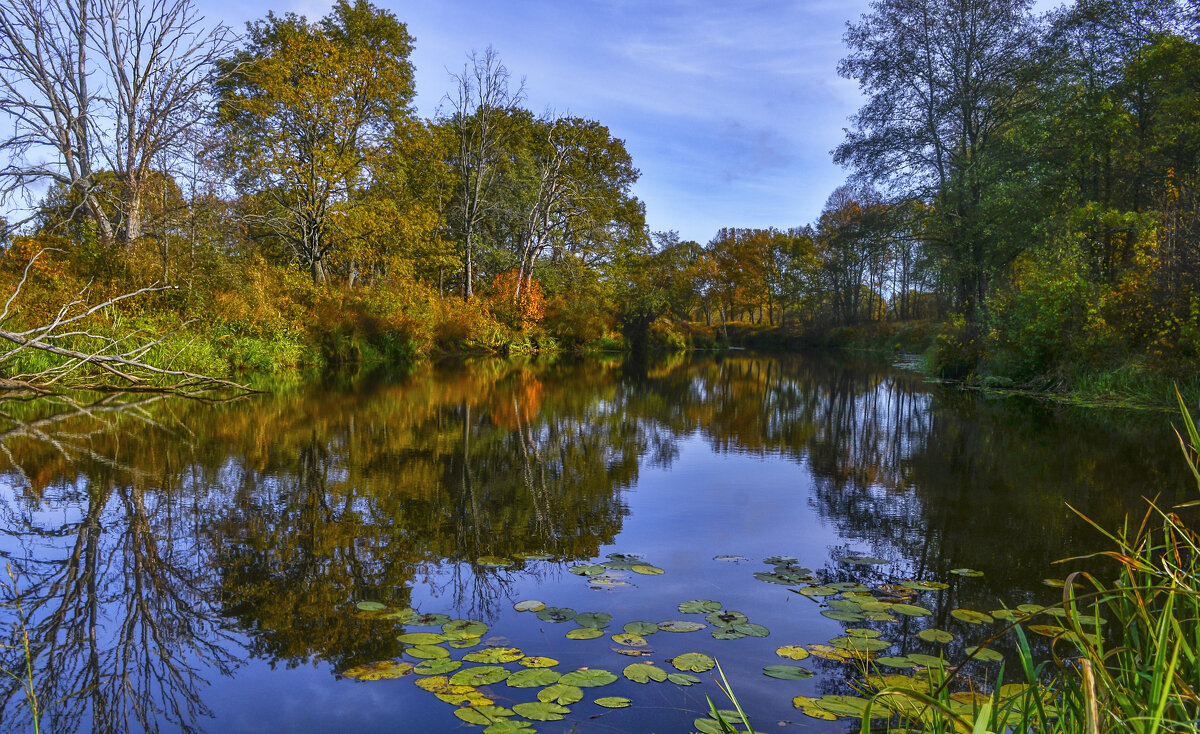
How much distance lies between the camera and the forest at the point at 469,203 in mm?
13758

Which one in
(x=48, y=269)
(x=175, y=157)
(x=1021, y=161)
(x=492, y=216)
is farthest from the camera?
(x=492, y=216)

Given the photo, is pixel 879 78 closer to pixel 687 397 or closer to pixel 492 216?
pixel 687 397

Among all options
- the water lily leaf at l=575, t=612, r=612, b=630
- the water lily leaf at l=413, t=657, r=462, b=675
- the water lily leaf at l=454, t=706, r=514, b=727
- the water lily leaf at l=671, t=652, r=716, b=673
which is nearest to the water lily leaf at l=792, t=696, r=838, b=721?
the water lily leaf at l=671, t=652, r=716, b=673

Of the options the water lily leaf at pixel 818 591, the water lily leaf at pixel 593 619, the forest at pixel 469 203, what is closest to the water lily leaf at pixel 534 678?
the water lily leaf at pixel 593 619

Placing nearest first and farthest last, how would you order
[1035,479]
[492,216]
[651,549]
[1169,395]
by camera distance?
[651,549], [1035,479], [1169,395], [492,216]

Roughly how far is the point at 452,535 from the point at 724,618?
2235mm

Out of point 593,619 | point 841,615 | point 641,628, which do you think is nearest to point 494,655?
point 593,619

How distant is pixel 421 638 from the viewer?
10.9 feet

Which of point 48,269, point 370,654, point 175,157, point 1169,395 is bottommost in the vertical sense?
point 370,654

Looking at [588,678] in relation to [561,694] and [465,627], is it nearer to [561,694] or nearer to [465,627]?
[561,694]

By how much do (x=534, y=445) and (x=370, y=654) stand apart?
5683 millimetres

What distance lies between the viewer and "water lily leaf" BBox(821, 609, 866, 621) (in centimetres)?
363

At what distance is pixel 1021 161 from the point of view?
18.0 meters

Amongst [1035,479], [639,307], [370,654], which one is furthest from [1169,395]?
[639,307]
